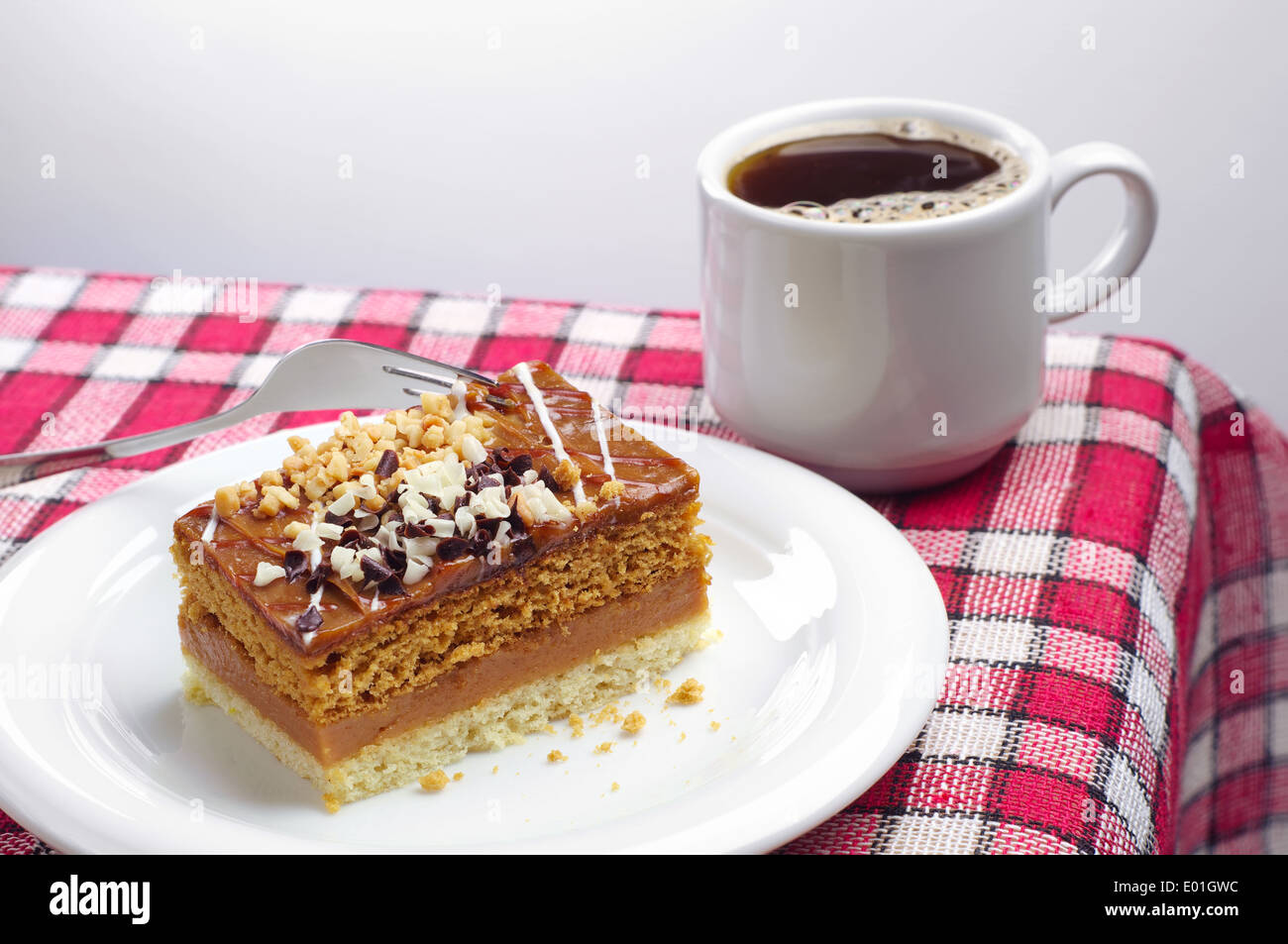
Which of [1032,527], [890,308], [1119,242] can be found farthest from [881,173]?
[1032,527]

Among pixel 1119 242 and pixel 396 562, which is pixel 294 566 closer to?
pixel 396 562

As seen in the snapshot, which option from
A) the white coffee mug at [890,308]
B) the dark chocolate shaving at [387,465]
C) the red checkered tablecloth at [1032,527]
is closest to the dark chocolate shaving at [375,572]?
the dark chocolate shaving at [387,465]

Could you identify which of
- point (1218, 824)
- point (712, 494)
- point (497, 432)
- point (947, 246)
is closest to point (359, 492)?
point (497, 432)

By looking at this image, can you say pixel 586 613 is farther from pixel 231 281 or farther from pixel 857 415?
pixel 231 281

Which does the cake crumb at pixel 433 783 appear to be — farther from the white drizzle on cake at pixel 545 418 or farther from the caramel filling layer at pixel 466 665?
the white drizzle on cake at pixel 545 418

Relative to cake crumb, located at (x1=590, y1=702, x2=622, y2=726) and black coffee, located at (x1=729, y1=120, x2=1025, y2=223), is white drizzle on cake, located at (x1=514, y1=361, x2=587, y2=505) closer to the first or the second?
cake crumb, located at (x1=590, y1=702, x2=622, y2=726)

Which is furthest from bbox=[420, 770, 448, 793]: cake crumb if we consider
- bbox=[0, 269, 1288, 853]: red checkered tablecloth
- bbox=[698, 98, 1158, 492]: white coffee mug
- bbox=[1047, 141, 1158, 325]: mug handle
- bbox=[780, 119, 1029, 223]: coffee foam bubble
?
bbox=[1047, 141, 1158, 325]: mug handle
